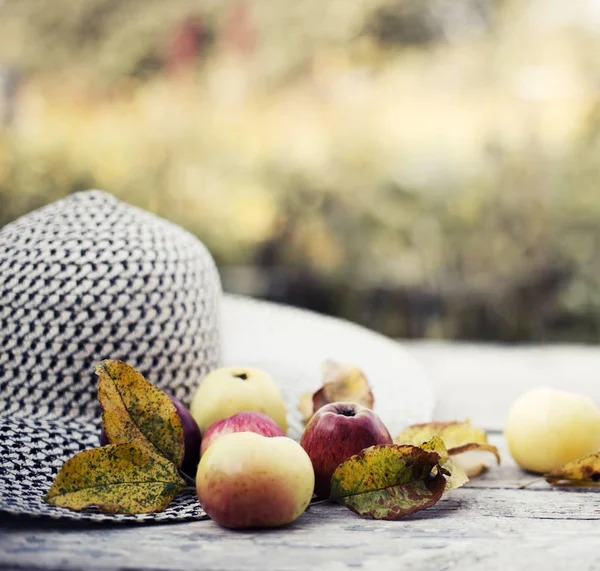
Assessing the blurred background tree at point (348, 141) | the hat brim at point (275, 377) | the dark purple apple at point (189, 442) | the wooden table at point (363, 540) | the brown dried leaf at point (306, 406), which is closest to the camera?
the wooden table at point (363, 540)

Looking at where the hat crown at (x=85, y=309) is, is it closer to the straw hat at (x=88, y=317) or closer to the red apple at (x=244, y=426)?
the straw hat at (x=88, y=317)

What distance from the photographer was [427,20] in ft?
12.1

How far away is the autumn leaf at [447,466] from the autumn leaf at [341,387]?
0.15m

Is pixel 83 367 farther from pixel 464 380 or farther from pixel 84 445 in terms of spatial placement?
pixel 464 380

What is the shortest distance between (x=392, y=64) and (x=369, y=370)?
112 inches

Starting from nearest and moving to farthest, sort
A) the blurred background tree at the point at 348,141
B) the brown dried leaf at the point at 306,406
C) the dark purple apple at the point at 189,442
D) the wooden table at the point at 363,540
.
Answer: the wooden table at the point at 363,540, the dark purple apple at the point at 189,442, the brown dried leaf at the point at 306,406, the blurred background tree at the point at 348,141

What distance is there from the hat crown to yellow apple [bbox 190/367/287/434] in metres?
0.07

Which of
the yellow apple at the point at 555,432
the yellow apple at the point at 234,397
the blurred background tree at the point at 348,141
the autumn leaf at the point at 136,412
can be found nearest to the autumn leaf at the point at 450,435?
the yellow apple at the point at 555,432

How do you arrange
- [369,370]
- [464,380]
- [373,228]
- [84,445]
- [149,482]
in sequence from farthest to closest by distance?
[373,228], [464,380], [369,370], [84,445], [149,482]

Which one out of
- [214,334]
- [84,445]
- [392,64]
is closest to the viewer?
[84,445]

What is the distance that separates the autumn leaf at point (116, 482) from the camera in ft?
2.06

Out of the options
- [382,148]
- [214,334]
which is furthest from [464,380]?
[382,148]

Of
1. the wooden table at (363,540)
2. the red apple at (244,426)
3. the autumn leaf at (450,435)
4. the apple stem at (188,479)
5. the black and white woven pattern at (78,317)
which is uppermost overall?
the black and white woven pattern at (78,317)

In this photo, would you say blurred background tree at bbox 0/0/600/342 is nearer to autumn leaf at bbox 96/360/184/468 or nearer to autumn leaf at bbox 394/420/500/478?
autumn leaf at bbox 394/420/500/478
